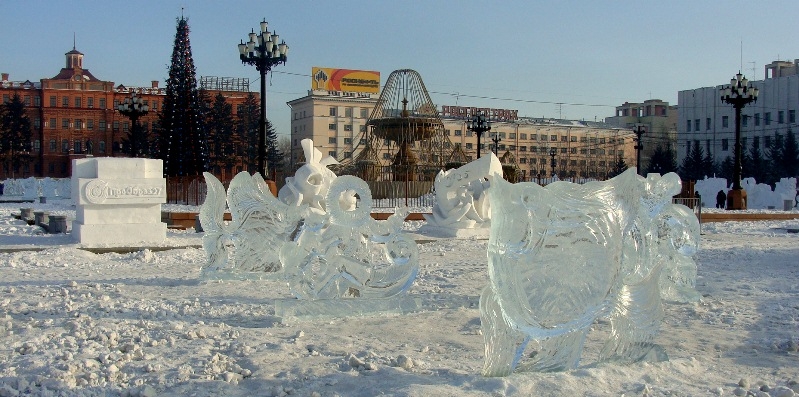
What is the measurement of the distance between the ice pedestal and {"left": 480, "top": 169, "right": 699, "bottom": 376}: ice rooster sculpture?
36.2 ft

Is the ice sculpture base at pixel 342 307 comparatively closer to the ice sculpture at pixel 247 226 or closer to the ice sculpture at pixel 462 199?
the ice sculpture at pixel 247 226

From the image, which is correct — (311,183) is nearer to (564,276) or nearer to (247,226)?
(247,226)

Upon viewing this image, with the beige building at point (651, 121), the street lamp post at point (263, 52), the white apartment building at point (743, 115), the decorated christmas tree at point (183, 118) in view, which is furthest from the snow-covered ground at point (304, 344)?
the beige building at point (651, 121)

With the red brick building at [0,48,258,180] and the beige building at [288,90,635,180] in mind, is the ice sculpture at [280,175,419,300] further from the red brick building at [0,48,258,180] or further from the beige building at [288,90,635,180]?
the red brick building at [0,48,258,180]

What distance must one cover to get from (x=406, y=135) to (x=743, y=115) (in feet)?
142

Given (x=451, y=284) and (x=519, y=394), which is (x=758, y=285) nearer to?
(x=451, y=284)

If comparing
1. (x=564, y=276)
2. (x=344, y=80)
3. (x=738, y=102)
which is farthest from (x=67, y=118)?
(x=564, y=276)

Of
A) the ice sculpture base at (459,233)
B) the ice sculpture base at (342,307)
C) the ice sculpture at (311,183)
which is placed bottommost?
the ice sculpture base at (342,307)

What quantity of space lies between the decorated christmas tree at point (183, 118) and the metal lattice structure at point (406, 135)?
10.9 metres

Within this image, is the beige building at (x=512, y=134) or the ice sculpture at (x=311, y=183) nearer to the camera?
the ice sculpture at (x=311, y=183)

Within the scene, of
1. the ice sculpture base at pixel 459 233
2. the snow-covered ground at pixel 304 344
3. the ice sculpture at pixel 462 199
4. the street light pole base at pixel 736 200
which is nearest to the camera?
the snow-covered ground at pixel 304 344

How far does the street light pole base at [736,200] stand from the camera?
29578mm

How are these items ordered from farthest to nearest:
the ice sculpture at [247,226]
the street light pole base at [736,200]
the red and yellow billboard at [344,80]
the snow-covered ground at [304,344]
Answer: the red and yellow billboard at [344,80] → the street light pole base at [736,200] → the ice sculpture at [247,226] → the snow-covered ground at [304,344]

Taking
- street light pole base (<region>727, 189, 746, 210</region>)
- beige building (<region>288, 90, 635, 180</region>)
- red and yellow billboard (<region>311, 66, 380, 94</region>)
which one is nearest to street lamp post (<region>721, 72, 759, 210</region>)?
street light pole base (<region>727, 189, 746, 210</region>)
